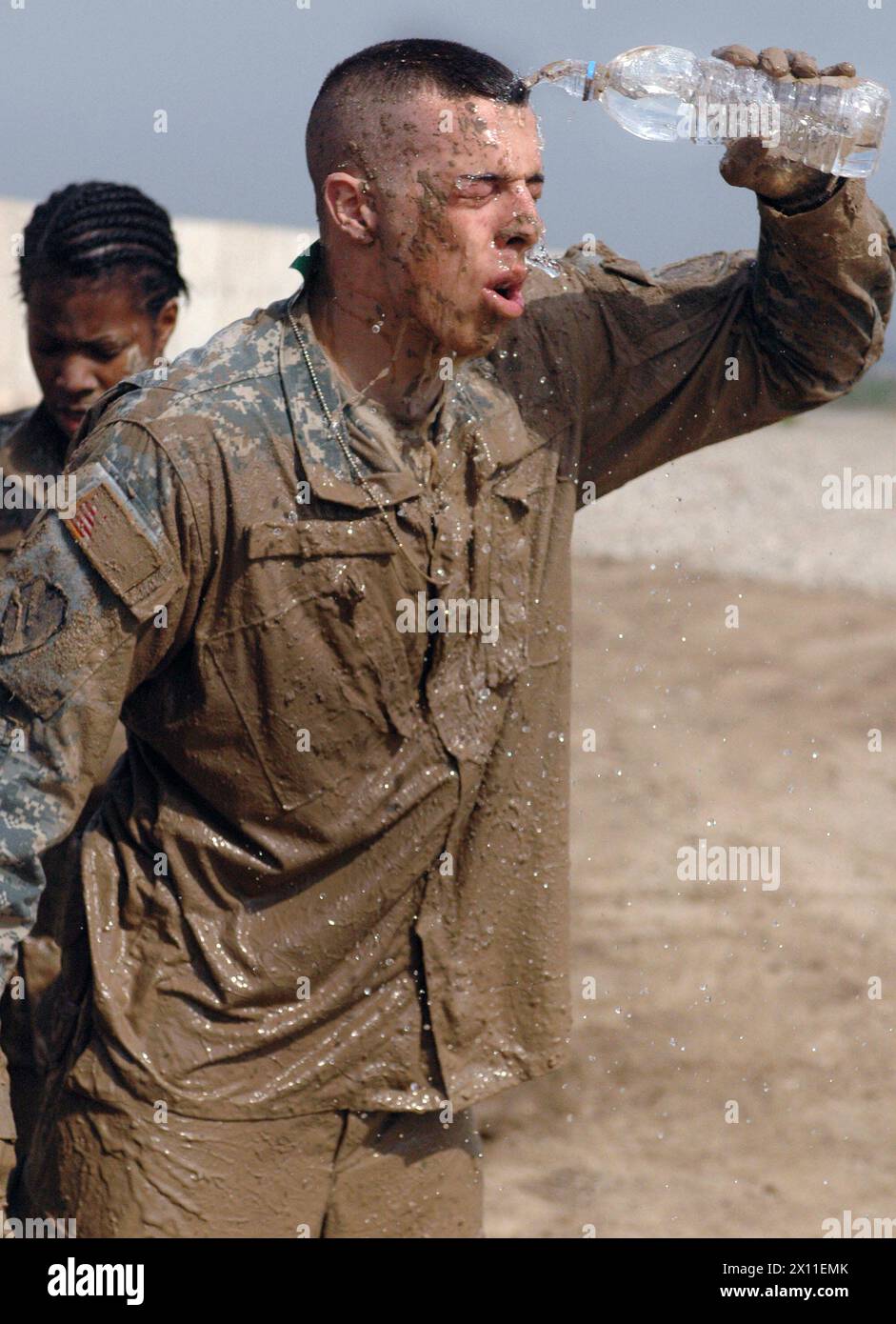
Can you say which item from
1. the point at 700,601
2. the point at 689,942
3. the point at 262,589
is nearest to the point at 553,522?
the point at 262,589

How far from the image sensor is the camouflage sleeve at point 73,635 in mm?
2621

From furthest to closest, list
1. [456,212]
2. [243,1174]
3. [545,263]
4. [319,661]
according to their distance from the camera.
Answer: [545,263] < [243,1174] < [319,661] < [456,212]

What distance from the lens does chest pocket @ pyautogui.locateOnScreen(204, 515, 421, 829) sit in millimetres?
2777

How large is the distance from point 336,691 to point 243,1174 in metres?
0.78

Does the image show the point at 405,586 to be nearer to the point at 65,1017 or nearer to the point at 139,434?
the point at 139,434

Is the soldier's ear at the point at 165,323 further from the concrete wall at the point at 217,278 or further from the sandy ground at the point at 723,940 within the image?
the concrete wall at the point at 217,278

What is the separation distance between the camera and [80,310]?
4.09 m

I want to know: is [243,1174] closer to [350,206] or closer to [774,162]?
[350,206]

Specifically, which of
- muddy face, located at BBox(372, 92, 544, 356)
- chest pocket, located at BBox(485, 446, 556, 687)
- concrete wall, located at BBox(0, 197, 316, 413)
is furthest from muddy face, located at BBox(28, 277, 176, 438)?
concrete wall, located at BBox(0, 197, 316, 413)

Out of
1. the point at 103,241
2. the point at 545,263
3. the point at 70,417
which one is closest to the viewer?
the point at 545,263

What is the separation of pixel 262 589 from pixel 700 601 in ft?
33.3

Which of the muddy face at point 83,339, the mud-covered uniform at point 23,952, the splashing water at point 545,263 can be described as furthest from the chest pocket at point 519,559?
the muddy face at point 83,339

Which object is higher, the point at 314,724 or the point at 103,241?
the point at 103,241

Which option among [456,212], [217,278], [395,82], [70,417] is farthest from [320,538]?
[217,278]
